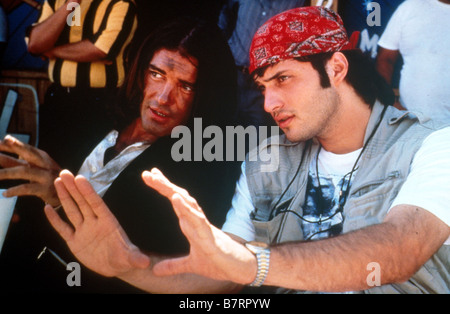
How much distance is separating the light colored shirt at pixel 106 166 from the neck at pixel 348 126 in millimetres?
927

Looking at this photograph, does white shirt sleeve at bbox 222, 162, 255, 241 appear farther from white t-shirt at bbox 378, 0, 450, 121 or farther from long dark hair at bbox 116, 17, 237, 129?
white t-shirt at bbox 378, 0, 450, 121

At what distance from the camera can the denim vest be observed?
1743 millimetres

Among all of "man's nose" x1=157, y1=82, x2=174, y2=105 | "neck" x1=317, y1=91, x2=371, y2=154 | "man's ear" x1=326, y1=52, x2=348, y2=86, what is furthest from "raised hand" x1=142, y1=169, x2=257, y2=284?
"man's ear" x1=326, y1=52, x2=348, y2=86

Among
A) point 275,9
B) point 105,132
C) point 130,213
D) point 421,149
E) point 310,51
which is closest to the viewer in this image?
point 421,149

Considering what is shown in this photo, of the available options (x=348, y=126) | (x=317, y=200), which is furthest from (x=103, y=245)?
(x=348, y=126)

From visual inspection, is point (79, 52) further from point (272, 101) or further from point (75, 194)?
point (272, 101)

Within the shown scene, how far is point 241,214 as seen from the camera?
6.83 feet

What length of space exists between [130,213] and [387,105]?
1.32m

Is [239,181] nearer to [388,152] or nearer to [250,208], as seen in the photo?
[250,208]

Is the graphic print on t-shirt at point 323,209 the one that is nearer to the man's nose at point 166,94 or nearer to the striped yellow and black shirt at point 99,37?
the man's nose at point 166,94

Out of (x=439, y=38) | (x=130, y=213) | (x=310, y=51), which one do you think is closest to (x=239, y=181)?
(x=130, y=213)

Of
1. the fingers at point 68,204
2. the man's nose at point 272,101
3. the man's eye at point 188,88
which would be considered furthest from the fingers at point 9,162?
the man's nose at point 272,101

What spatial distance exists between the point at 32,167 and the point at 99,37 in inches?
31.6

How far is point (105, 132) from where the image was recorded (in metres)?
2.39
